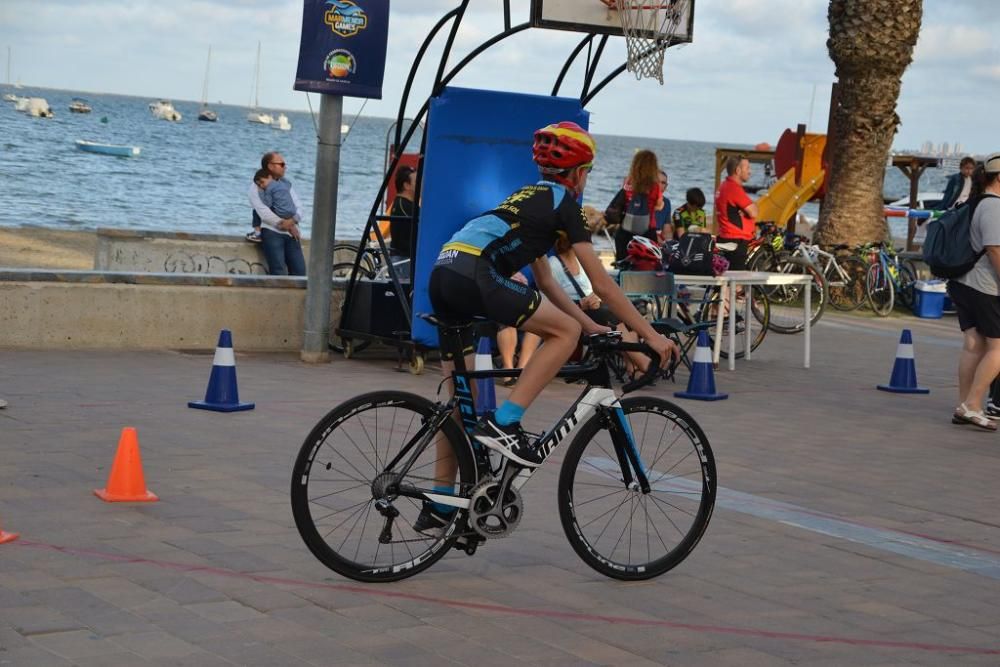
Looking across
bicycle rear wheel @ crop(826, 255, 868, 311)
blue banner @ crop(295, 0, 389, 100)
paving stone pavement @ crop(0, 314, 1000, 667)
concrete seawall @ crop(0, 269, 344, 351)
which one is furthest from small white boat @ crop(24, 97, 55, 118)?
paving stone pavement @ crop(0, 314, 1000, 667)

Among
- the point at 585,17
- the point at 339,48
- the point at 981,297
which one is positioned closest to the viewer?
the point at 981,297

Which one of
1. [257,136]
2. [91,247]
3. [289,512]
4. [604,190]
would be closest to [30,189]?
[91,247]

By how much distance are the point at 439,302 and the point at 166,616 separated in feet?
5.40

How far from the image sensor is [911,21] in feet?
70.1

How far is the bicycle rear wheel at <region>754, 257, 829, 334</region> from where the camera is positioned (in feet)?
57.5

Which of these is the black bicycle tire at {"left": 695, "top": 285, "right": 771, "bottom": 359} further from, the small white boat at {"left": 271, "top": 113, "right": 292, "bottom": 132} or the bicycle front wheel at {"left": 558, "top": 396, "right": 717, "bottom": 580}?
the small white boat at {"left": 271, "top": 113, "right": 292, "bottom": 132}

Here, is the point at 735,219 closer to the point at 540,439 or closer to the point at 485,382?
the point at 485,382

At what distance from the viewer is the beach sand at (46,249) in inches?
787

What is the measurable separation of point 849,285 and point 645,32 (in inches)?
377

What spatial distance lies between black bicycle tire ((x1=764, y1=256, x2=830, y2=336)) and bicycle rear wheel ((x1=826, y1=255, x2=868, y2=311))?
1600 millimetres

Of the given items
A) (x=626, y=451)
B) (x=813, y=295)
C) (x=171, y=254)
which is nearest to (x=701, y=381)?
(x=626, y=451)

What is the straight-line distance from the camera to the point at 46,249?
21.8m

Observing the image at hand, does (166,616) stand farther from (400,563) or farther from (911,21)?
(911,21)

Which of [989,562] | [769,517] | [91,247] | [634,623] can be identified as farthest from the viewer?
[91,247]
